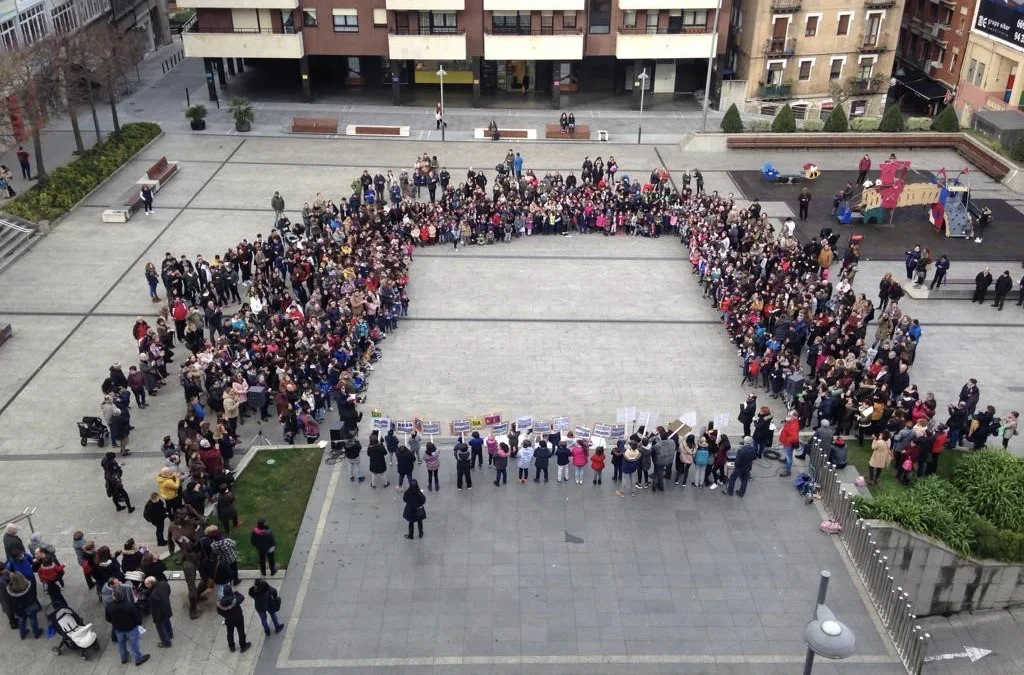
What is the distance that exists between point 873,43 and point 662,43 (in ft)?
42.6

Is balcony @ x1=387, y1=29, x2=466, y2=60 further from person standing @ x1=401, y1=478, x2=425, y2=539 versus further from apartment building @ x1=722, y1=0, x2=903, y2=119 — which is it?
person standing @ x1=401, y1=478, x2=425, y2=539

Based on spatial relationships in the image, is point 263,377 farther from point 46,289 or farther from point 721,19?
point 721,19

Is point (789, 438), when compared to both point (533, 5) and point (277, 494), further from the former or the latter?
point (533, 5)

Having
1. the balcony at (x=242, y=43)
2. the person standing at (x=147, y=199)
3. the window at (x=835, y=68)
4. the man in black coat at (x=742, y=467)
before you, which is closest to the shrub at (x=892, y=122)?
the window at (x=835, y=68)

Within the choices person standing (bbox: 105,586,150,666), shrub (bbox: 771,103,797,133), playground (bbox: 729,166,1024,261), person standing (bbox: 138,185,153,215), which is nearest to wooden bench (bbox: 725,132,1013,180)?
shrub (bbox: 771,103,797,133)

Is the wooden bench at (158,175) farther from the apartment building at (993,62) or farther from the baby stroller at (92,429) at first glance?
the apartment building at (993,62)

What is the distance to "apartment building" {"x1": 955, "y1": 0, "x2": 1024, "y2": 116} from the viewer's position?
5000cm

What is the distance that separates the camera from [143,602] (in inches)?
651

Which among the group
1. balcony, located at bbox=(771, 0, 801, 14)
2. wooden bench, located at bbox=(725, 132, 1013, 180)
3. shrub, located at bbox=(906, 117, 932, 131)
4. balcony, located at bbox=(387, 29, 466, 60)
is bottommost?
wooden bench, located at bbox=(725, 132, 1013, 180)

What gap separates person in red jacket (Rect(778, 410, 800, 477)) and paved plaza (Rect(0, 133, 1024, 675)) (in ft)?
1.58

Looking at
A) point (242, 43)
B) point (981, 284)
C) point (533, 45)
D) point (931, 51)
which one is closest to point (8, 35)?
point (242, 43)

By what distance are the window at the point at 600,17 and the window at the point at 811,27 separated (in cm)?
1149

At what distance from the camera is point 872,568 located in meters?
18.0

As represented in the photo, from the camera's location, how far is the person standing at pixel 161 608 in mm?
15695
